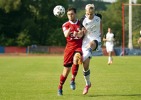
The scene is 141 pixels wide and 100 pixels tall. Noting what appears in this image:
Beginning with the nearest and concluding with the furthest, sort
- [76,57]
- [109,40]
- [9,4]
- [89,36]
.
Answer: [76,57]
[89,36]
[109,40]
[9,4]

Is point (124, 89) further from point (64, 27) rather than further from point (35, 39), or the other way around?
point (35, 39)

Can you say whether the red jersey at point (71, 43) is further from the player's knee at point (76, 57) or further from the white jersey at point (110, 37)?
the white jersey at point (110, 37)

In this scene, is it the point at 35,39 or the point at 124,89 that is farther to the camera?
the point at 35,39

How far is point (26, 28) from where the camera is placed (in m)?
75.9

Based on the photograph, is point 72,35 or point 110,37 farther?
point 110,37

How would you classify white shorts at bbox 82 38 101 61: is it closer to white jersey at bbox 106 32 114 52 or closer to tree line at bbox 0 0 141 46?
white jersey at bbox 106 32 114 52

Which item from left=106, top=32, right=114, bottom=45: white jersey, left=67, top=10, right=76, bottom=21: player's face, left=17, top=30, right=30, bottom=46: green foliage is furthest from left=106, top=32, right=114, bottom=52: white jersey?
left=17, top=30, right=30, bottom=46: green foliage

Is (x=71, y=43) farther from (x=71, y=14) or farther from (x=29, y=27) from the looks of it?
(x=29, y=27)

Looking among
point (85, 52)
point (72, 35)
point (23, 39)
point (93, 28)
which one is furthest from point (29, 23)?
point (72, 35)

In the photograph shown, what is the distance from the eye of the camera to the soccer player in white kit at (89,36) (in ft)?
37.1

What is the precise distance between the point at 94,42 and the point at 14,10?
6398 cm

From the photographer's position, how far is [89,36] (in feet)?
38.2

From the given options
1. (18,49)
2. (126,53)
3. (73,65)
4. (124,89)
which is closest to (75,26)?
(73,65)

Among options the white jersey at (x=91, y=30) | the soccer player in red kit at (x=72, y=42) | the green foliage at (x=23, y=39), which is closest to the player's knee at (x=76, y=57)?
the soccer player in red kit at (x=72, y=42)
